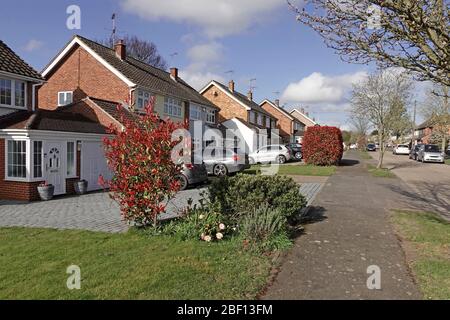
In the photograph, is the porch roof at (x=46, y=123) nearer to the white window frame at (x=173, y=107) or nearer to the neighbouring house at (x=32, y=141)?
the neighbouring house at (x=32, y=141)

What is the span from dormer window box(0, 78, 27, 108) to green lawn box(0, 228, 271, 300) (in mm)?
8602

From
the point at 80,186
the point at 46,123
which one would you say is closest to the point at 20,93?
the point at 46,123

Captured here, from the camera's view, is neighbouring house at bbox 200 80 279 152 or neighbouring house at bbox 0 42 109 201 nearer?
neighbouring house at bbox 0 42 109 201

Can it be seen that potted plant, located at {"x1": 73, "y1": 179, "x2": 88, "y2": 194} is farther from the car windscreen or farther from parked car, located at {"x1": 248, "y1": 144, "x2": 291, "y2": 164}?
the car windscreen

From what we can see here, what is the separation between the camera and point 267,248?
621 centimetres

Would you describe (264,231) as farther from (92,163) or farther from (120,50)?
(120,50)

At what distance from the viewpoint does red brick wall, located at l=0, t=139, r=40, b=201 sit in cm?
1205

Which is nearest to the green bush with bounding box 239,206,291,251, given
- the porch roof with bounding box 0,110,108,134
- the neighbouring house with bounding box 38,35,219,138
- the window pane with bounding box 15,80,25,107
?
the porch roof with bounding box 0,110,108,134

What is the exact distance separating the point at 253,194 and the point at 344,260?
2.34 meters

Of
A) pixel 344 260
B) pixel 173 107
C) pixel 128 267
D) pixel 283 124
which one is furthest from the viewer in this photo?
pixel 283 124

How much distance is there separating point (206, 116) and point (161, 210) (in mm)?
26808

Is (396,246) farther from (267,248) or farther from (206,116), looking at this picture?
(206,116)

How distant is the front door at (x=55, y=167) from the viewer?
12.8 m

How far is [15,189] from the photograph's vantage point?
12.2 metres
